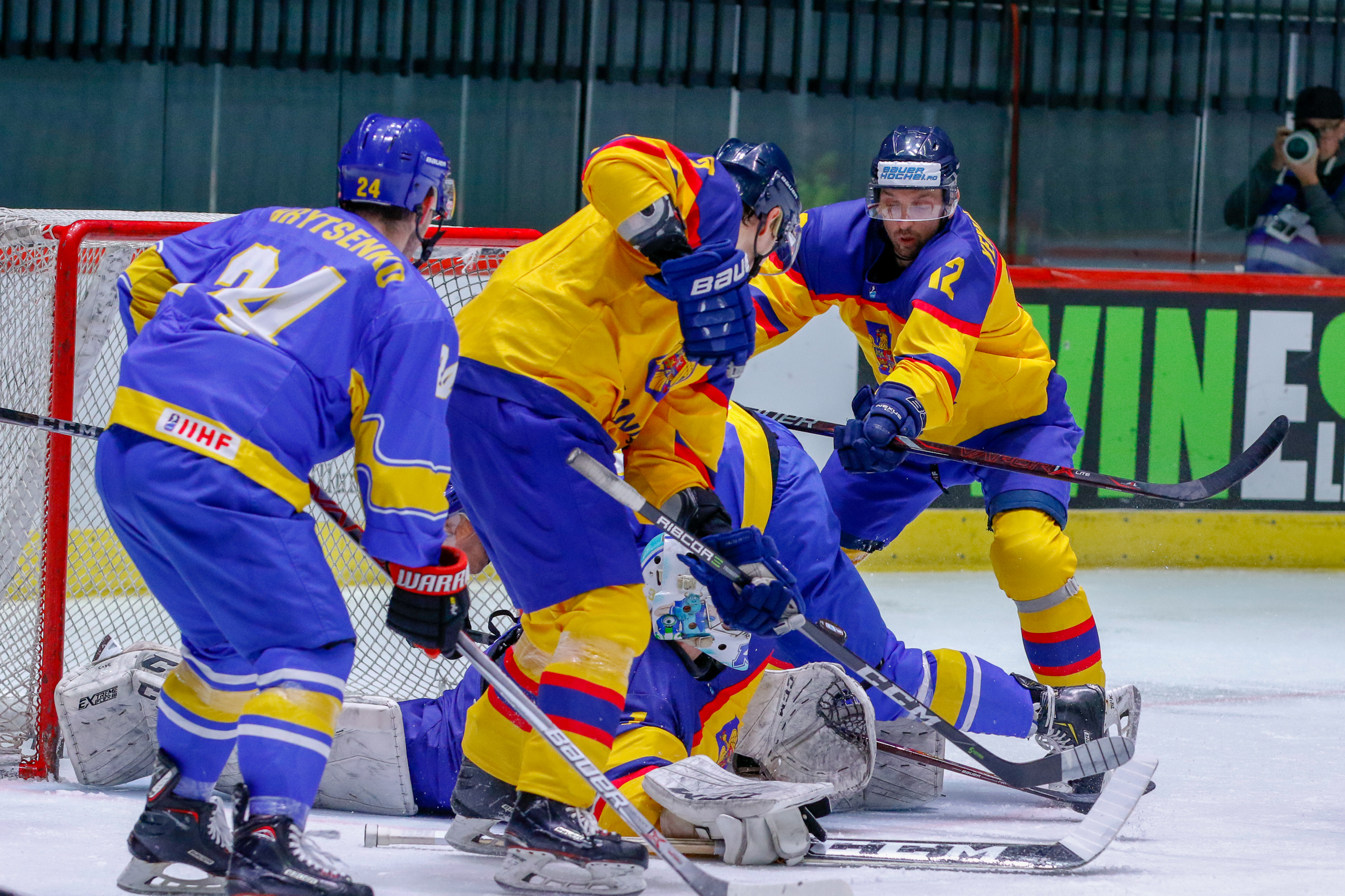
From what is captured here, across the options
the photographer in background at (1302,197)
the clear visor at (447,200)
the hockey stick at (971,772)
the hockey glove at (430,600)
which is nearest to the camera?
the hockey glove at (430,600)

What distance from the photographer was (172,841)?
88.0 inches

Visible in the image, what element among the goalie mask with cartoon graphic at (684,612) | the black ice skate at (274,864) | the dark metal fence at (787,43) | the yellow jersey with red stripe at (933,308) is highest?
the dark metal fence at (787,43)

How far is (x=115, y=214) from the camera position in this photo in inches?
139

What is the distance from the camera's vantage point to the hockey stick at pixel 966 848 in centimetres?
257

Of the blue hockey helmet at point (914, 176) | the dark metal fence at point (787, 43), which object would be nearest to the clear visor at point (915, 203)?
the blue hockey helmet at point (914, 176)

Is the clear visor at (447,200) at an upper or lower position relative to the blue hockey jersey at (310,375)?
upper

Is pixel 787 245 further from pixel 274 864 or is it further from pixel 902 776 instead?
pixel 274 864

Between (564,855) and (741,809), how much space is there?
317 mm

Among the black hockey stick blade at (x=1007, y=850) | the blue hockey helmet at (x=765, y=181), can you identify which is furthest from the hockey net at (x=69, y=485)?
the black hockey stick blade at (x=1007, y=850)

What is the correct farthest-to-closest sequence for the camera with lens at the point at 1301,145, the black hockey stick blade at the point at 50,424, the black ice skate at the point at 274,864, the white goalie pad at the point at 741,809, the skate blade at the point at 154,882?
the camera with lens at the point at 1301,145
the black hockey stick blade at the point at 50,424
the white goalie pad at the point at 741,809
the skate blade at the point at 154,882
the black ice skate at the point at 274,864

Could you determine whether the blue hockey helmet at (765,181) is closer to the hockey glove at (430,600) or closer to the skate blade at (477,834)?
the hockey glove at (430,600)

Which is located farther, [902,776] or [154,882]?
[902,776]

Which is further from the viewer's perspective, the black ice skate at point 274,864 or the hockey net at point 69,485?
the hockey net at point 69,485

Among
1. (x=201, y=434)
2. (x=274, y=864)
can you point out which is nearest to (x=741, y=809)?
(x=274, y=864)
